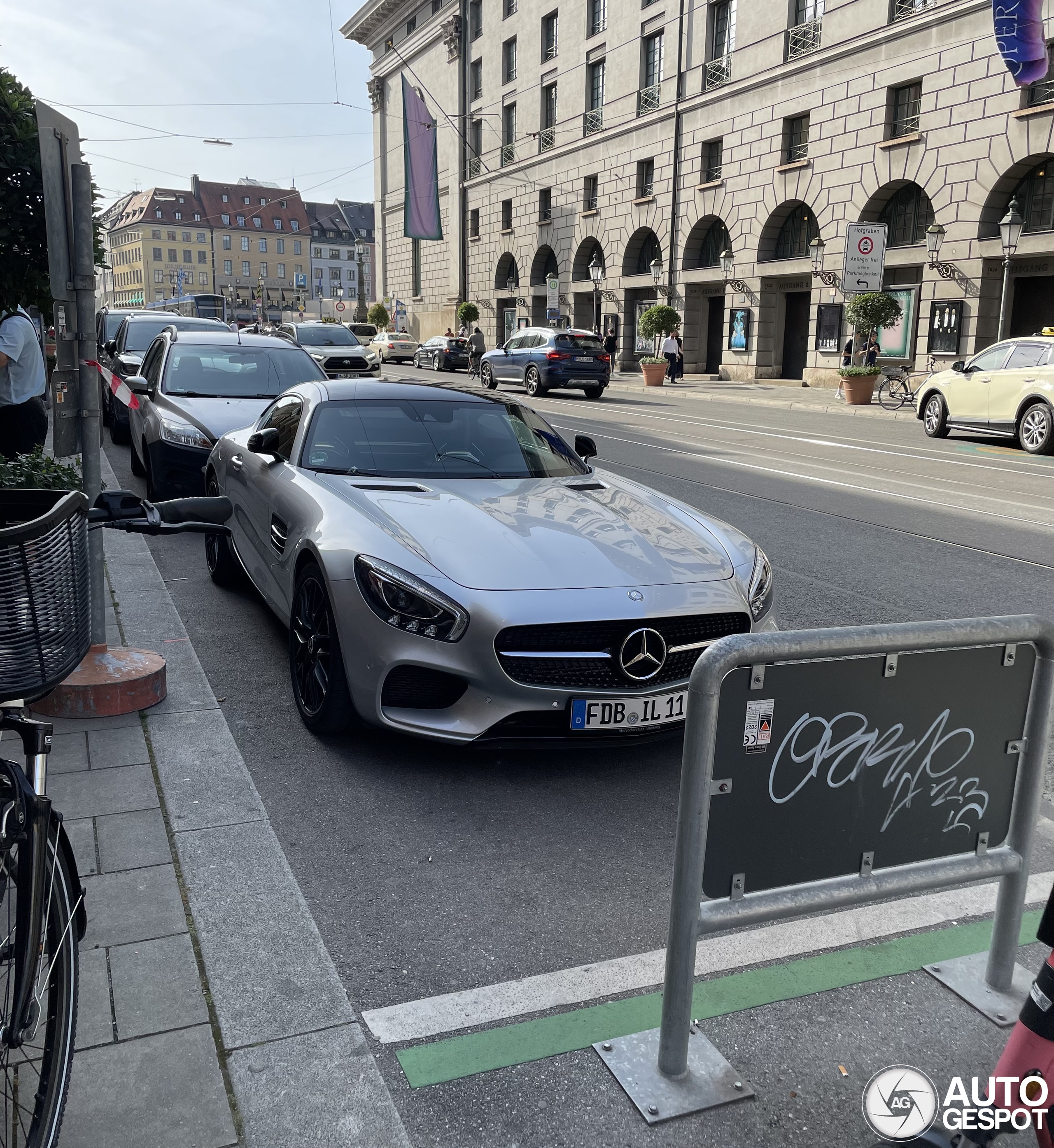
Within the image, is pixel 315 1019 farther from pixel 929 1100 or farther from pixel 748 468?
pixel 748 468

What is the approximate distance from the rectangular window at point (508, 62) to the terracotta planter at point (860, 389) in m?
33.0

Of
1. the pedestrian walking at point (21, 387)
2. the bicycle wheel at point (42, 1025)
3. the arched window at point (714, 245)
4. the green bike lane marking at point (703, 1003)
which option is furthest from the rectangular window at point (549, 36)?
the bicycle wheel at point (42, 1025)

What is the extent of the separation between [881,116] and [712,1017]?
3183cm

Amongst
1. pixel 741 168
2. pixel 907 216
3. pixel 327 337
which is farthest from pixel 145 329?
pixel 741 168

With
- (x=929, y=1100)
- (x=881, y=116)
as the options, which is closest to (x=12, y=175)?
(x=929, y=1100)

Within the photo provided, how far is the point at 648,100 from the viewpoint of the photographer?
40656 mm

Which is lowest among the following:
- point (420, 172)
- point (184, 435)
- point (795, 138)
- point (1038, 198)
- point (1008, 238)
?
point (184, 435)

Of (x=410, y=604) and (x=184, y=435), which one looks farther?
(x=184, y=435)

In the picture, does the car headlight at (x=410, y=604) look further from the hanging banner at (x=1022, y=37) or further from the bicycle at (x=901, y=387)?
the hanging banner at (x=1022, y=37)

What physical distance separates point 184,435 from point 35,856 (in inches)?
279

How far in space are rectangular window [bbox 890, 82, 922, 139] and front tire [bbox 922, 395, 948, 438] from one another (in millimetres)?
13991

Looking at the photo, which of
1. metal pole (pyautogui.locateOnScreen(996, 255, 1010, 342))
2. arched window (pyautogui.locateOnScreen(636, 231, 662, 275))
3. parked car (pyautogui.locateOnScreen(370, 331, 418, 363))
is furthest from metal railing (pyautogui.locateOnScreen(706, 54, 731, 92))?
parked car (pyautogui.locateOnScreen(370, 331, 418, 363))

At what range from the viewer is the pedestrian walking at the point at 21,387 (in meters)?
6.88

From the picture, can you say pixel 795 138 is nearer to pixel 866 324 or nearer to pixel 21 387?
pixel 866 324
